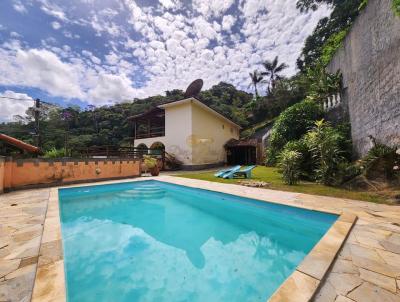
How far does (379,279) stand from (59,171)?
11149 mm

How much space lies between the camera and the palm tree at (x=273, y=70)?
3631 cm

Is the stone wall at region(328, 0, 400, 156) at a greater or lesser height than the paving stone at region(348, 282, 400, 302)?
greater

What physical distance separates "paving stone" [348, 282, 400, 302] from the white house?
15.0m

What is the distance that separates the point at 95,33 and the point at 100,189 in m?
12.1

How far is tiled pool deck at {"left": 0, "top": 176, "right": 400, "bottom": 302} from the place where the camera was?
181 cm

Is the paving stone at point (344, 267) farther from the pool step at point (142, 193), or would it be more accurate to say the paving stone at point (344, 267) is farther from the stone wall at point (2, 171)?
the stone wall at point (2, 171)

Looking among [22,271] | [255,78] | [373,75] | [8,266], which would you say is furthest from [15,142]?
[255,78]

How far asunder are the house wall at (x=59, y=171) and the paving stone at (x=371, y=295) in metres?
10.5

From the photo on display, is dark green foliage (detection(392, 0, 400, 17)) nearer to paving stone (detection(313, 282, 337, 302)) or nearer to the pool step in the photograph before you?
paving stone (detection(313, 282, 337, 302))

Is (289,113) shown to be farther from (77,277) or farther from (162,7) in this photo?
(77,277)

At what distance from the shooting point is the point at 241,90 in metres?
45.6

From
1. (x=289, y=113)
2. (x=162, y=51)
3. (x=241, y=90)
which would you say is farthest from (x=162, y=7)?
(x=241, y=90)

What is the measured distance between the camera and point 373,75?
609 centimetres

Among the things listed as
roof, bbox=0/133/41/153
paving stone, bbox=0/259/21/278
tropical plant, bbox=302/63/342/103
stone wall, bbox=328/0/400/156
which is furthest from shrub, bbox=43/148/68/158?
tropical plant, bbox=302/63/342/103
